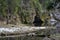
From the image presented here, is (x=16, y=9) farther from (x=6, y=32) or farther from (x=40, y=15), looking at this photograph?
(x=6, y=32)

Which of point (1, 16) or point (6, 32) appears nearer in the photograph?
point (6, 32)

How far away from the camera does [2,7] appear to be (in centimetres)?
3703

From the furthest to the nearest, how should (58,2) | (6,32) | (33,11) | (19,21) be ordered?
(33,11), (19,21), (6,32), (58,2)

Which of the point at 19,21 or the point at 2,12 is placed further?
the point at 19,21

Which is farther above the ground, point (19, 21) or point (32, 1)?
point (32, 1)

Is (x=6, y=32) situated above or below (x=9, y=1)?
below

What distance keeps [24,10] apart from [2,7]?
5.61 meters

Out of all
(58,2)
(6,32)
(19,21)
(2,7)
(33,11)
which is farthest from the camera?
(33,11)

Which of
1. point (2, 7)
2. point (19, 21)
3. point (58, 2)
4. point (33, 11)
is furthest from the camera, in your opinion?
point (33, 11)

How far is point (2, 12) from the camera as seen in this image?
3744 cm

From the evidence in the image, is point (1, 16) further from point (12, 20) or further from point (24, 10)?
point (24, 10)

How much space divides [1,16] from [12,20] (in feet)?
7.26

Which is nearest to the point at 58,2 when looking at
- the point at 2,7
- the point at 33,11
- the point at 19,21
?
the point at 2,7

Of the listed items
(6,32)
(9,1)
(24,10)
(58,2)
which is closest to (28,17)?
(24,10)
